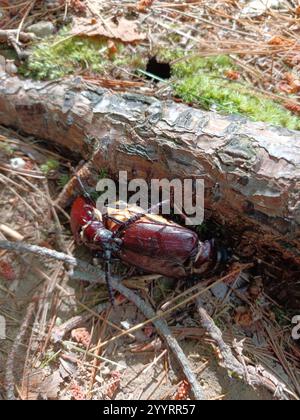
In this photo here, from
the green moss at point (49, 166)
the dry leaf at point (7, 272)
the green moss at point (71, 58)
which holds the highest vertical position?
the green moss at point (71, 58)

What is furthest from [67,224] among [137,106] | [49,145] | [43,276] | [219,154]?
[219,154]

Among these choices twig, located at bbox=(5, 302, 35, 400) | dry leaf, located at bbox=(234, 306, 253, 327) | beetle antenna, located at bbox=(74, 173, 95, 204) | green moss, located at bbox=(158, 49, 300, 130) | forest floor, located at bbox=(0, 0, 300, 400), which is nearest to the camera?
twig, located at bbox=(5, 302, 35, 400)

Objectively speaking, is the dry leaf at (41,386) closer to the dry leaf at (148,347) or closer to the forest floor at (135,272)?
the forest floor at (135,272)

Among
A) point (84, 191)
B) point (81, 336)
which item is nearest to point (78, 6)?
point (84, 191)

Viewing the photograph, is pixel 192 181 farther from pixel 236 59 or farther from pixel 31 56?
pixel 31 56

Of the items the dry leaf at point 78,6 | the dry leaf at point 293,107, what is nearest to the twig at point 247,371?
the dry leaf at point 293,107

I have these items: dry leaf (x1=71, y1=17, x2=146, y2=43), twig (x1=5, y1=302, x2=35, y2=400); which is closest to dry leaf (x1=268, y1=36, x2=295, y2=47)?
dry leaf (x1=71, y1=17, x2=146, y2=43)

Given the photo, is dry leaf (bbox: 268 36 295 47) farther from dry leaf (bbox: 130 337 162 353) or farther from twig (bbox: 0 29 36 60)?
dry leaf (bbox: 130 337 162 353)
